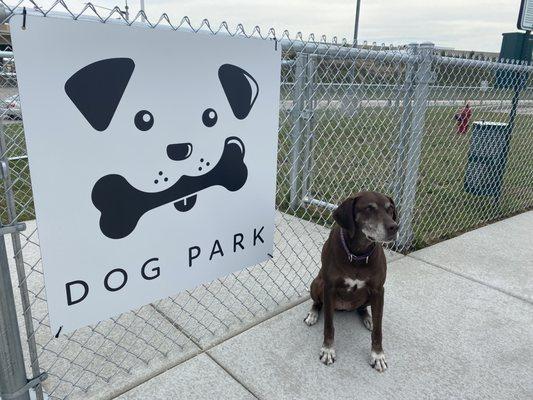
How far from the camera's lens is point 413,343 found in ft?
8.96

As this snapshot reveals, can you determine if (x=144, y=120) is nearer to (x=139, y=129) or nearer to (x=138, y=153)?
(x=139, y=129)

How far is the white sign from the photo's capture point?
16.2 ft

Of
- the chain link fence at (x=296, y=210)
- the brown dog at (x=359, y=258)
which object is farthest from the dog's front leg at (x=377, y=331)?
the chain link fence at (x=296, y=210)

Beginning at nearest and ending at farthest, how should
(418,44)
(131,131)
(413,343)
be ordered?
1. (131,131)
2. (413,343)
3. (418,44)

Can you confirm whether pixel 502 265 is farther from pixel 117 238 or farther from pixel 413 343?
pixel 117 238

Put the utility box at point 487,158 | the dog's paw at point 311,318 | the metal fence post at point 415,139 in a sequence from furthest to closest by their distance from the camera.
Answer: the utility box at point 487,158
the metal fence post at point 415,139
the dog's paw at point 311,318

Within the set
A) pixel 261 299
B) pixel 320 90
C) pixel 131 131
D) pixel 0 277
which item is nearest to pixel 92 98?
pixel 131 131

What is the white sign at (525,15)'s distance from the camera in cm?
495

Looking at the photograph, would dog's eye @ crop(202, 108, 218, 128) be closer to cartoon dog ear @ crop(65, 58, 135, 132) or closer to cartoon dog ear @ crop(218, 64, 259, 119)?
cartoon dog ear @ crop(218, 64, 259, 119)

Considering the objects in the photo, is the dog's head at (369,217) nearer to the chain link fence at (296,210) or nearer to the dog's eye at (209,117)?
the dog's eye at (209,117)

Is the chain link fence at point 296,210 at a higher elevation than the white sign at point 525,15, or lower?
lower

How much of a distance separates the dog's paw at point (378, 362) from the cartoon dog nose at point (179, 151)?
59.4 inches

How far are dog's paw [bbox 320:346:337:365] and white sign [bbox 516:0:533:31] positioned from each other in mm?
4486

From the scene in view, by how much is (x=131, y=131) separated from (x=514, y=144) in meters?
9.36
